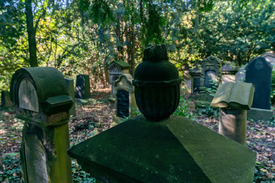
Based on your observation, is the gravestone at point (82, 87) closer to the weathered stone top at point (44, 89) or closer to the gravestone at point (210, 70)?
the gravestone at point (210, 70)

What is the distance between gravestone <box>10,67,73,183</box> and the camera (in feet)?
8.00

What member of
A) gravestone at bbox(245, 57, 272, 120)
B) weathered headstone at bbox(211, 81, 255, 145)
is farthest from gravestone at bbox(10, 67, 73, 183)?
gravestone at bbox(245, 57, 272, 120)

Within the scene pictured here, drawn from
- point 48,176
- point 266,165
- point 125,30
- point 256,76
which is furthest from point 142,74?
point 125,30

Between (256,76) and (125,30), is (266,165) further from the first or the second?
(125,30)

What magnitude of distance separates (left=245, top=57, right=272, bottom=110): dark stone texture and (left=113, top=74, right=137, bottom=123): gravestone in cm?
434

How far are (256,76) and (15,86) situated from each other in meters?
7.13

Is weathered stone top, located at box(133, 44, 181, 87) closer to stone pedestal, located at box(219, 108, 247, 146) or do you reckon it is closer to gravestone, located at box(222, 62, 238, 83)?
stone pedestal, located at box(219, 108, 247, 146)

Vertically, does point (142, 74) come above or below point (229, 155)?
above

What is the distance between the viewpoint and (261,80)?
638 cm

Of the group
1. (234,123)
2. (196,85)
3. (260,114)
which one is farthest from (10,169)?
(196,85)

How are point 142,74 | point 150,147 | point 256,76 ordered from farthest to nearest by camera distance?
point 256,76, point 142,74, point 150,147

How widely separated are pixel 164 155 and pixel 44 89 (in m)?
2.01

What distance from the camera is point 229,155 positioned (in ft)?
3.61

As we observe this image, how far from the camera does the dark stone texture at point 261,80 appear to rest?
20.5 feet
